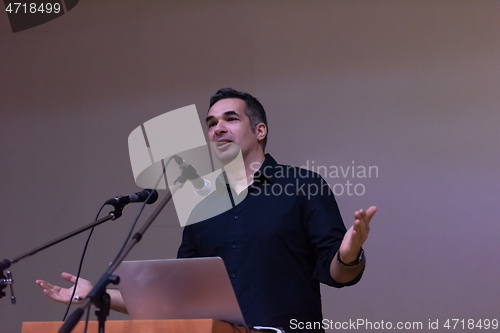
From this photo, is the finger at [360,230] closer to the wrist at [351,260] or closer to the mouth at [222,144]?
the wrist at [351,260]

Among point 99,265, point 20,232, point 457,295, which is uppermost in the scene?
point 20,232

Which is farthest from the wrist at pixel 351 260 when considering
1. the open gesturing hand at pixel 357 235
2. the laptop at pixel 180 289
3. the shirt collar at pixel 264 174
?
the shirt collar at pixel 264 174

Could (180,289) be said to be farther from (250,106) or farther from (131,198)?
(250,106)

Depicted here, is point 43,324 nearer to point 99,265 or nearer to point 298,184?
point 298,184

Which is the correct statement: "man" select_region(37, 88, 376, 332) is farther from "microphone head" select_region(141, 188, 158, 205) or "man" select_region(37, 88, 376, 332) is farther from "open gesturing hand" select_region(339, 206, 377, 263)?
"microphone head" select_region(141, 188, 158, 205)

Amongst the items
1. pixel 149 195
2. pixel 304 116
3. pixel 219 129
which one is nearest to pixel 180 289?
pixel 149 195

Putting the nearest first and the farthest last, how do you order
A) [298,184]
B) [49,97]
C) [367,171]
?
[298,184] → [367,171] → [49,97]

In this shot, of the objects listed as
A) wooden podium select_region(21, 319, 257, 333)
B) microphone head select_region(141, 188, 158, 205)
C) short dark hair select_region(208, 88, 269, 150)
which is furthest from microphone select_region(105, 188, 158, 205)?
short dark hair select_region(208, 88, 269, 150)

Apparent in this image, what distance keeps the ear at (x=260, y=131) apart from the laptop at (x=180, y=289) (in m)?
0.99

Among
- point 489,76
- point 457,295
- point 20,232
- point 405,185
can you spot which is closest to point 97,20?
point 20,232

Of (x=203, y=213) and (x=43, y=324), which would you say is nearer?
(x=43, y=324)

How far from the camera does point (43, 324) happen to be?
1.24m

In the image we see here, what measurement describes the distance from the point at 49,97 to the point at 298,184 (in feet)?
6.87

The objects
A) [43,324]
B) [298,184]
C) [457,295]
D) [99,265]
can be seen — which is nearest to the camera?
[43,324]
